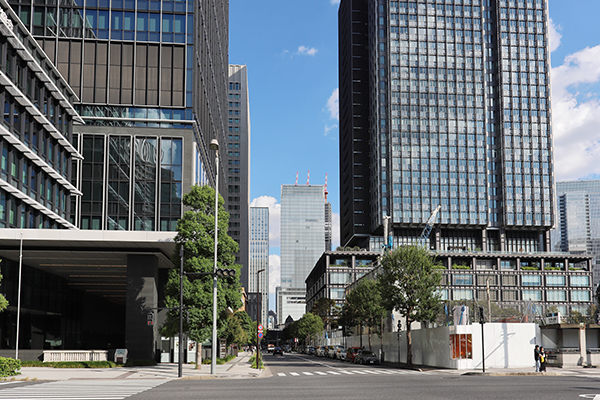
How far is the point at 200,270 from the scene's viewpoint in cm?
4044

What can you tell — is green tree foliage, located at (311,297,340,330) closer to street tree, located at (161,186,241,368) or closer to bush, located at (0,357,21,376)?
street tree, located at (161,186,241,368)

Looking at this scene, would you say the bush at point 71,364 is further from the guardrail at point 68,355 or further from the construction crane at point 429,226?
the construction crane at point 429,226

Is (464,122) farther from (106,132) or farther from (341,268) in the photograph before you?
(106,132)

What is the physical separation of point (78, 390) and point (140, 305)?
78.9 feet

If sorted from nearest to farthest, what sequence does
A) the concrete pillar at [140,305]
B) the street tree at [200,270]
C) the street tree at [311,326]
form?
the street tree at [200,270], the concrete pillar at [140,305], the street tree at [311,326]

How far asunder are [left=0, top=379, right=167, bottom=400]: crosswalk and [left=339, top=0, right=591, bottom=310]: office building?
12091 cm

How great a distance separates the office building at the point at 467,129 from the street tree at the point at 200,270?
4142 inches

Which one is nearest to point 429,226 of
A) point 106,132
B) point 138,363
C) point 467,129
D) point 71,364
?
point 467,129

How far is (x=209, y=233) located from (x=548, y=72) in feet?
433

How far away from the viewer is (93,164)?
228ft

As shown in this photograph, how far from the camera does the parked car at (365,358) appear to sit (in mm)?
56844

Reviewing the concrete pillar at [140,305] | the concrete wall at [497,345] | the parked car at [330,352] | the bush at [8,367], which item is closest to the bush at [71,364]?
the concrete pillar at [140,305]

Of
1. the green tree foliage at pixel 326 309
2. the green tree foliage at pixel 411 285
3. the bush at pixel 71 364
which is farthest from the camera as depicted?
the green tree foliage at pixel 326 309

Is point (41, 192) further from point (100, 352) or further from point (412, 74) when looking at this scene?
point (412, 74)
